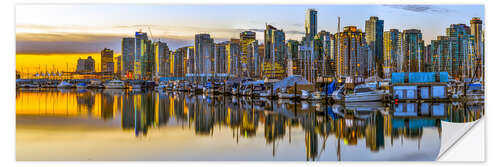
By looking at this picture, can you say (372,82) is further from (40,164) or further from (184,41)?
(40,164)

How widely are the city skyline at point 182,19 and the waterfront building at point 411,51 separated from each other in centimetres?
81

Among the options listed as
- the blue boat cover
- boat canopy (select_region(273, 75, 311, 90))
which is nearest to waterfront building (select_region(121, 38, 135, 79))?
boat canopy (select_region(273, 75, 311, 90))

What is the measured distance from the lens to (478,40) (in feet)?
37.3

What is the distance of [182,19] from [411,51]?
34.8 feet

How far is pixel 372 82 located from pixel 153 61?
13419mm

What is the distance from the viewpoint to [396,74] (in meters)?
21.8

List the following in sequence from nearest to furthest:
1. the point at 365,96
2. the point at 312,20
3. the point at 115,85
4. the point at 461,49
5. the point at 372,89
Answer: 1. the point at 312,20
2. the point at 461,49
3. the point at 365,96
4. the point at 372,89
5. the point at 115,85

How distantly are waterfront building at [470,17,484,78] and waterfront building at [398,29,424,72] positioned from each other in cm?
164

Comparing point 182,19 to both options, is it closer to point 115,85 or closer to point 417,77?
point 417,77

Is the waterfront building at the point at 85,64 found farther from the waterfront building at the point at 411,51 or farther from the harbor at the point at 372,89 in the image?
the waterfront building at the point at 411,51

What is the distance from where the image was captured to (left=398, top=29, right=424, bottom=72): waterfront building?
1394 cm

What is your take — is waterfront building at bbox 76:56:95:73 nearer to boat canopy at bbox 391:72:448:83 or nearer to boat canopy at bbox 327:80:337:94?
boat canopy at bbox 327:80:337:94

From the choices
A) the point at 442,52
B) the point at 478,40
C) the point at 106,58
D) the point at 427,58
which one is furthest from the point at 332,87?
the point at 478,40

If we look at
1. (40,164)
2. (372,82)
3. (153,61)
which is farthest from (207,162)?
(372,82)
